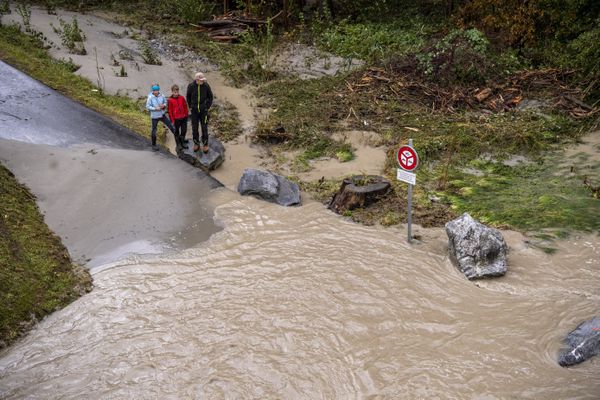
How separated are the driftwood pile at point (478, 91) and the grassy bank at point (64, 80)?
5.78m

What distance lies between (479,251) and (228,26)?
14.1 meters

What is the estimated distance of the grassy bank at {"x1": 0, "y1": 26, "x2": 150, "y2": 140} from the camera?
40.9ft

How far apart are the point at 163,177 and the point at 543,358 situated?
7115 millimetres

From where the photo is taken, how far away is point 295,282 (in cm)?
736

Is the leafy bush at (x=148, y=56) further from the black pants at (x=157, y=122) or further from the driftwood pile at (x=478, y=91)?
the driftwood pile at (x=478, y=91)

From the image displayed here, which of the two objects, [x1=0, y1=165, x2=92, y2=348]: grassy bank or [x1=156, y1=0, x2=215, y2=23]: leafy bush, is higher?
[x1=156, y1=0, x2=215, y2=23]: leafy bush

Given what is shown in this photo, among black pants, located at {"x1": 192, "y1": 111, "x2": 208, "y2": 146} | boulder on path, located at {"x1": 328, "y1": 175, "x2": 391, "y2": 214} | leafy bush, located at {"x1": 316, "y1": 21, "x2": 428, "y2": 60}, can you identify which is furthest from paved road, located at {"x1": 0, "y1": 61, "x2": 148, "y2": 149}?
leafy bush, located at {"x1": 316, "y1": 21, "x2": 428, "y2": 60}

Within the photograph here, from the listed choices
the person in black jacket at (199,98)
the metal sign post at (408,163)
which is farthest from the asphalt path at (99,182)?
the metal sign post at (408,163)

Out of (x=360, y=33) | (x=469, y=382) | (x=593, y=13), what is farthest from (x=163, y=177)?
(x=593, y=13)

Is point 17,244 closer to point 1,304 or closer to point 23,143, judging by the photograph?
point 1,304

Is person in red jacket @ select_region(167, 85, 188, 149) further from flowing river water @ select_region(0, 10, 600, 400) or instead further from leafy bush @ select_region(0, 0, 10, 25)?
leafy bush @ select_region(0, 0, 10, 25)

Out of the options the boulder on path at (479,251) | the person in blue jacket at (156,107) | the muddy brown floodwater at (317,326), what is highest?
the person in blue jacket at (156,107)

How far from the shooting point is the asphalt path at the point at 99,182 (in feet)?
27.3

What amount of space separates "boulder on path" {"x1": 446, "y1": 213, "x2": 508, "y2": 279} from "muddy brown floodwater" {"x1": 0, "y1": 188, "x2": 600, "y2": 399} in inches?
7.2
